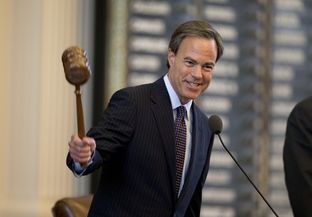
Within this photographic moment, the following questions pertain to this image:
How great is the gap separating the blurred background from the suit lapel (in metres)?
1.43

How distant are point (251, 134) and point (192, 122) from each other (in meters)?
1.79

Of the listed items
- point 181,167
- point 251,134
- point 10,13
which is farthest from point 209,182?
point 181,167

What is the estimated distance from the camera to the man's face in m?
2.20

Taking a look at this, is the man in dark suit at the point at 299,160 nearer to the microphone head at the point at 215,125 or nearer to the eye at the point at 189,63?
the microphone head at the point at 215,125

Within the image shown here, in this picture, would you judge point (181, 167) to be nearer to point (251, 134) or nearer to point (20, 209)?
point (20, 209)

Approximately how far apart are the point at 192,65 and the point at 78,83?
0.71m

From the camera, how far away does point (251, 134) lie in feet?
13.3

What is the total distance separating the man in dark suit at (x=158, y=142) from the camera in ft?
6.76

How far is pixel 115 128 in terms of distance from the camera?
201 centimetres

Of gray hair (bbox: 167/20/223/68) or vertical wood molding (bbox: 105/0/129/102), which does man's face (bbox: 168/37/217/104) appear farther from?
vertical wood molding (bbox: 105/0/129/102)

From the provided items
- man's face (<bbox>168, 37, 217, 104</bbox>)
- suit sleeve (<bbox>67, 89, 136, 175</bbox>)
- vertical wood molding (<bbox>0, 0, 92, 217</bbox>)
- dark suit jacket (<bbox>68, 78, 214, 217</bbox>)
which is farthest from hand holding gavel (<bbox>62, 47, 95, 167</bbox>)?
vertical wood molding (<bbox>0, 0, 92, 217</bbox>)

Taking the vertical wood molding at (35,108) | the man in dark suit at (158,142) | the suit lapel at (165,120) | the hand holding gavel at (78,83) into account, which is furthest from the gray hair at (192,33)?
the vertical wood molding at (35,108)

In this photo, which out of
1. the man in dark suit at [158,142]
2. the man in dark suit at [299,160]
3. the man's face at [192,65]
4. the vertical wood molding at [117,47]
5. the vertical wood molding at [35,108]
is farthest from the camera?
the vertical wood molding at [117,47]

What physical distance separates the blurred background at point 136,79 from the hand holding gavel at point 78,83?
73.7 inches
